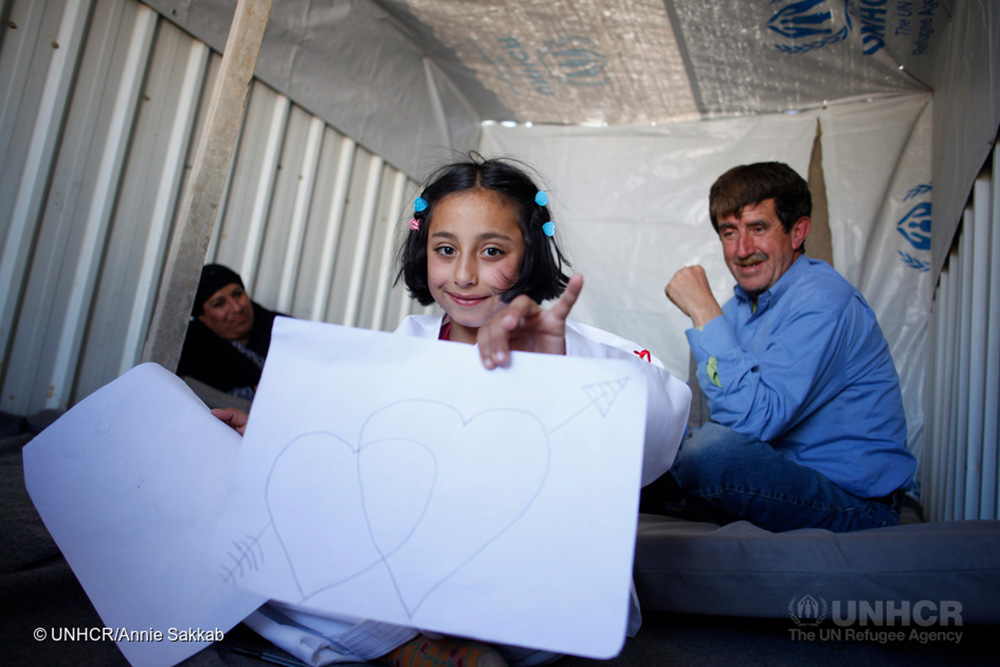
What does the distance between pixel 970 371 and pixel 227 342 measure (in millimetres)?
2683

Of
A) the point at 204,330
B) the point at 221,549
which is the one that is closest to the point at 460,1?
the point at 204,330

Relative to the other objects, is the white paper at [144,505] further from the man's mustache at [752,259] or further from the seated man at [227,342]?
the seated man at [227,342]

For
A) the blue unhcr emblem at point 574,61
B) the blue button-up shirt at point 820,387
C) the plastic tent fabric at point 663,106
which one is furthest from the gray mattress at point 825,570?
the blue unhcr emblem at point 574,61

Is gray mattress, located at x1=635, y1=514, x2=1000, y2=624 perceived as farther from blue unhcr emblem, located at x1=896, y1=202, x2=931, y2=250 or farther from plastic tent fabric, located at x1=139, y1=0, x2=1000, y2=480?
blue unhcr emblem, located at x1=896, y1=202, x2=931, y2=250

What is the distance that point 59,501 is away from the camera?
2.89ft

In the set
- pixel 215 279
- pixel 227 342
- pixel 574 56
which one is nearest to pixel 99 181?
pixel 215 279

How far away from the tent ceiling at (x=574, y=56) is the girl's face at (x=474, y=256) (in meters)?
1.51

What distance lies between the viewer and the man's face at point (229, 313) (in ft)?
8.05

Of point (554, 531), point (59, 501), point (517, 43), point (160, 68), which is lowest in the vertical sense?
point (59, 501)

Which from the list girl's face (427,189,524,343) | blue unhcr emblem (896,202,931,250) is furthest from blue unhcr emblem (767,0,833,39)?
girl's face (427,189,524,343)

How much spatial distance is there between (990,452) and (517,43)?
7.54ft

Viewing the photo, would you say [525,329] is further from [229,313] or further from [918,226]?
[918,226]

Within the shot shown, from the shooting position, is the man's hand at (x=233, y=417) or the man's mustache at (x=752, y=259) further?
the man's mustache at (x=752, y=259)

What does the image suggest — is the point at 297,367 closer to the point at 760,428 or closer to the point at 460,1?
the point at 760,428
